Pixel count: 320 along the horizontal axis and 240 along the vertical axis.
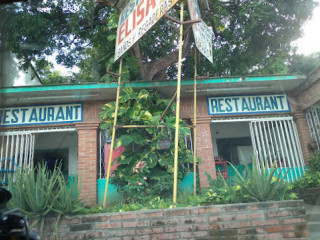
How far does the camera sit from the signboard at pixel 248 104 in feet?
21.5

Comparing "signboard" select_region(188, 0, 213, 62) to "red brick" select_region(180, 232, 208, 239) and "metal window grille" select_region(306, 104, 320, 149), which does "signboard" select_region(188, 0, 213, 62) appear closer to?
"red brick" select_region(180, 232, 208, 239)

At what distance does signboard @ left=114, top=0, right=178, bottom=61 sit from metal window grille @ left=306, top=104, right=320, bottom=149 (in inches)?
194

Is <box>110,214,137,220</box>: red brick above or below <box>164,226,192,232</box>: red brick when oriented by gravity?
above

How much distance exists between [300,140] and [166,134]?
3716 mm

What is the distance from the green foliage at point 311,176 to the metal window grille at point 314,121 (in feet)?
1.55

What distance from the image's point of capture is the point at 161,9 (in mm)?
3629

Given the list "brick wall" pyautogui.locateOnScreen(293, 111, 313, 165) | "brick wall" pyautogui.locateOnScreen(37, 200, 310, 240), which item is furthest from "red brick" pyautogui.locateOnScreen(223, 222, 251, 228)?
"brick wall" pyautogui.locateOnScreen(293, 111, 313, 165)

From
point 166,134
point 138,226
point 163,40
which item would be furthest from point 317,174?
point 163,40

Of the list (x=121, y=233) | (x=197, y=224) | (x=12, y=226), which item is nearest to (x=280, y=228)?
(x=197, y=224)

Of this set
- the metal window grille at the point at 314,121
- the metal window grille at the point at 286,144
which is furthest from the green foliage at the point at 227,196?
the metal window grille at the point at 314,121

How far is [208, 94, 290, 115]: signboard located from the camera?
656 cm

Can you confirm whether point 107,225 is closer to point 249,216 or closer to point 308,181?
point 249,216

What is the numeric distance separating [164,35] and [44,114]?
4.49 metres

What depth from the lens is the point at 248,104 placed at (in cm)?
668
